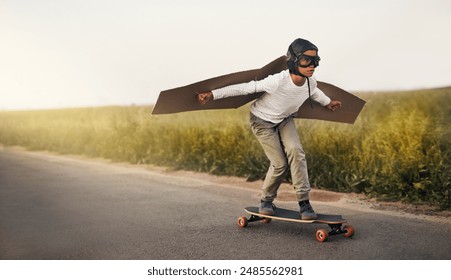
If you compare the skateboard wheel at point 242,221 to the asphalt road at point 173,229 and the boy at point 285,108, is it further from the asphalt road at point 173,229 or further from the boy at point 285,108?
the boy at point 285,108

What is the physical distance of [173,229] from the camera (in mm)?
5754

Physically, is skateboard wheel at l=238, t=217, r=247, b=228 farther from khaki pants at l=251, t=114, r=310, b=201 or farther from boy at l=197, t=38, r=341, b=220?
khaki pants at l=251, t=114, r=310, b=201

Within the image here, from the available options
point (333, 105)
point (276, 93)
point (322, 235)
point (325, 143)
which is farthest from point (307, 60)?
point (325, 143)

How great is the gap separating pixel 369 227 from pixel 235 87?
78.5 inches

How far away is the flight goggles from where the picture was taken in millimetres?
5023

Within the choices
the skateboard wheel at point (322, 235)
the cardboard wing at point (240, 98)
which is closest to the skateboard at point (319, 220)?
the skateboard wheel at point (322, 235)

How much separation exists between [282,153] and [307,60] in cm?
104

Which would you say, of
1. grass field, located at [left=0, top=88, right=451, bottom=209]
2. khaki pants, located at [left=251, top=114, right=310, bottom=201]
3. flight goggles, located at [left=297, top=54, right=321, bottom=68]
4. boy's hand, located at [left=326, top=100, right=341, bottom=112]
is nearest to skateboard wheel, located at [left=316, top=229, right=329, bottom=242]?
khaki pants, located at [left=251, top=114, right=310, bottom=201]

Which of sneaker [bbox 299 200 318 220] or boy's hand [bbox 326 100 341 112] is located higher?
boy's hand [bbox 326 100 341 112]

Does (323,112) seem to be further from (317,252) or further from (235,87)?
(317,252)

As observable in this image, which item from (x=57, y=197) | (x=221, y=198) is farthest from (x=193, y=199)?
(x=57, y=197)

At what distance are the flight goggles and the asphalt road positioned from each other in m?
1.67
